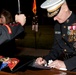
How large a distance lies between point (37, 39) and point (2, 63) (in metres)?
5.32

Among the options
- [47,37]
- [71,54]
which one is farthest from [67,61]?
[47,37]

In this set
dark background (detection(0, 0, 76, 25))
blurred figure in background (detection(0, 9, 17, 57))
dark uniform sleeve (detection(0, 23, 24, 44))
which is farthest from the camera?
dark background (detection(0, 0, 76, 25))

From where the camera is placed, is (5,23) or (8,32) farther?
(5,23)

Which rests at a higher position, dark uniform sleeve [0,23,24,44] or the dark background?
dark uniform sleeve [0,23,24,44]

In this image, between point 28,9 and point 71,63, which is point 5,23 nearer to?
point 71,63

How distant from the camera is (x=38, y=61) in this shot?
76.2 inches

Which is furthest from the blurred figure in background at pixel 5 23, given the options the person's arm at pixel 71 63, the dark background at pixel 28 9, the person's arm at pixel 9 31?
the dark background at pixel 28 9

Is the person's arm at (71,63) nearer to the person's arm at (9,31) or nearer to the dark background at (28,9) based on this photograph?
the person's arm at (9,31)

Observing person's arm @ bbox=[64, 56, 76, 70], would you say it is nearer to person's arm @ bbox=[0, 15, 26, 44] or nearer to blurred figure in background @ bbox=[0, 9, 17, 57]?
person's arm @ bbox=[0, 15, 26, 44]

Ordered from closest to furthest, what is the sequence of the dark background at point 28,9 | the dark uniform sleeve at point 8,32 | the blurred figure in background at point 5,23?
the dark uniform sleeve at point 8,32
the blurred figure in background at point 5,23
the dark background at point 28,9

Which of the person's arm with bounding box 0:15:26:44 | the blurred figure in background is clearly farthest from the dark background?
the person's arm with bounding box 0:15:26:44

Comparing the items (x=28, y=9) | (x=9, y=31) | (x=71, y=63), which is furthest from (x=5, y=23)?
(x=28, y=9)

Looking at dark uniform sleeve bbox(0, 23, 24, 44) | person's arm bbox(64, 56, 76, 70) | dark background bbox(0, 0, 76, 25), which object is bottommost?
dark background bbox(0, 0, 76, 25)

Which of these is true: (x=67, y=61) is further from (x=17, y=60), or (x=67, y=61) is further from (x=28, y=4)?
(x=28, y=4)
